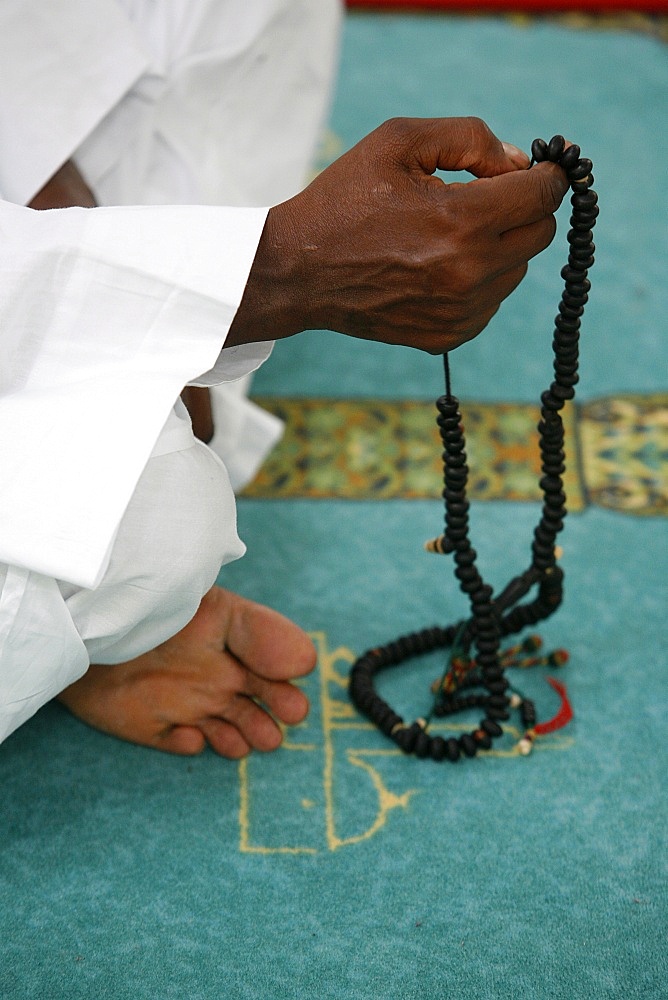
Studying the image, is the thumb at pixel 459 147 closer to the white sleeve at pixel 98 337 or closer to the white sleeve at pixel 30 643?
the white sleeve at pixel 98 337

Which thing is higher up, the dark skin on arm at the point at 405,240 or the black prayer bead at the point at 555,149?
the black prayer bead at the point at 555,149

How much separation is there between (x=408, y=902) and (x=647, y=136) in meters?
1.88

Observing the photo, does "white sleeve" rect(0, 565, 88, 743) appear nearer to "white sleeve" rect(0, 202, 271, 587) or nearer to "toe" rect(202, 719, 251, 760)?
"white sleeve" rect(0, 202, 271, 587)

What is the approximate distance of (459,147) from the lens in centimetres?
88

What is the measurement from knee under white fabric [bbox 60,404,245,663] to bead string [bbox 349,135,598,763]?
0.74 ft

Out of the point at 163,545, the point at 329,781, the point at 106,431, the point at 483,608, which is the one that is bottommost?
the point at 329,781

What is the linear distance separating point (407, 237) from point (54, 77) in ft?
1.84

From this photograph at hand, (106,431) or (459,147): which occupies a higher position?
(459,147)

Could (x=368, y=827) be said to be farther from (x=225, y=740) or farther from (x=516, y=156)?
(x=516, y=156)

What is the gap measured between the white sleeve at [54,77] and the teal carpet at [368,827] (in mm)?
521

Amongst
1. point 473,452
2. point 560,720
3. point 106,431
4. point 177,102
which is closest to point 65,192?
point 177,102

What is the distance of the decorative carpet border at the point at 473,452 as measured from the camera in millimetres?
1504

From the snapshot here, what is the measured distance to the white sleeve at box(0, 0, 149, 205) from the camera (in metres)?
1.17

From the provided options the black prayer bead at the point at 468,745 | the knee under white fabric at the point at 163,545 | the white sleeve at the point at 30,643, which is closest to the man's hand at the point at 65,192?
the knee under white fabric at the point at 163,545
